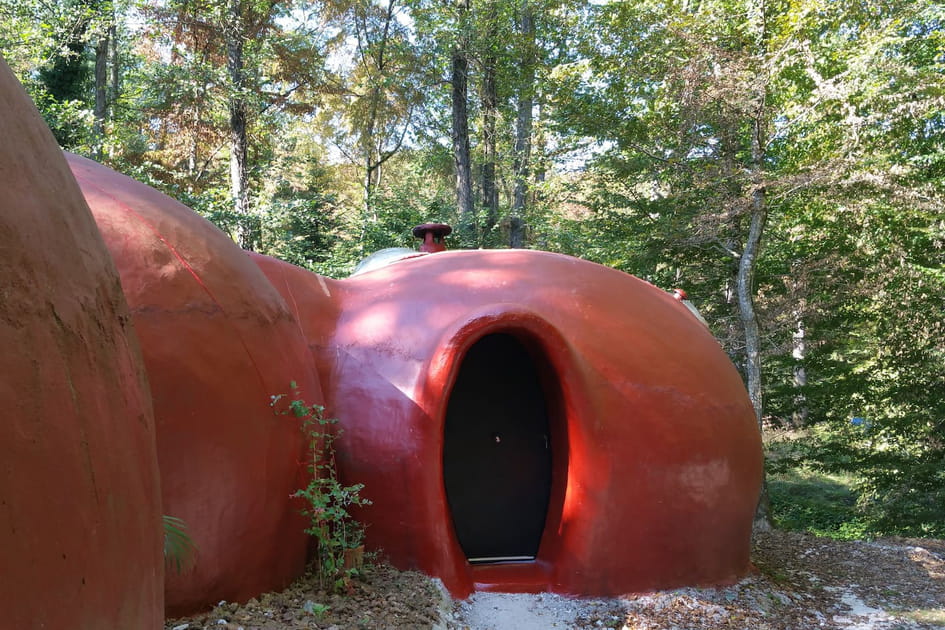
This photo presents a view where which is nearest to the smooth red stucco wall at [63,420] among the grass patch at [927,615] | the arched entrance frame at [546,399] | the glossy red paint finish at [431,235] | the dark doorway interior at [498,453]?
the arched entrance frame at [546,399]

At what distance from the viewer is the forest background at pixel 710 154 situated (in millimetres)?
9242

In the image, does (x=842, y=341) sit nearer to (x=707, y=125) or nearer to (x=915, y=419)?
(x=915, y=419)

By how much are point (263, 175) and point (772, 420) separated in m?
12.5

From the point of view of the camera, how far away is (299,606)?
13.7 ft

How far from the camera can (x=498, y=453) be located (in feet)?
19.7

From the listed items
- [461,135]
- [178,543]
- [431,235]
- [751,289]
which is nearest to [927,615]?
[751,289]

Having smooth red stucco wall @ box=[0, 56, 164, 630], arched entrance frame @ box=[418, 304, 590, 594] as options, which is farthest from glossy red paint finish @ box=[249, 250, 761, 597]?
smooth red stucco wall @ box=[0, 56, 164, 630]

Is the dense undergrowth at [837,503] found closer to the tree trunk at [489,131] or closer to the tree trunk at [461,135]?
the tree trunk at [461,135]

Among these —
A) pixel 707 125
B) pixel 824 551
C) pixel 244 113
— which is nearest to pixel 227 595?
pixel 824 551

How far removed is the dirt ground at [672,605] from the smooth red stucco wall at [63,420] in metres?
2.33

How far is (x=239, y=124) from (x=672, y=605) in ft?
35.1

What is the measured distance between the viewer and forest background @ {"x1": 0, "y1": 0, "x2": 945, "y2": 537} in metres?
9.24

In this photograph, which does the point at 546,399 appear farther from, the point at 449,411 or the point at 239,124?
the point at 239,124

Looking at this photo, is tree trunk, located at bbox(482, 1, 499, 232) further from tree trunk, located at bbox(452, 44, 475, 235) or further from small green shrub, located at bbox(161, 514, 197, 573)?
small green shrub, located at bbox(161, 514, 197, 573)
